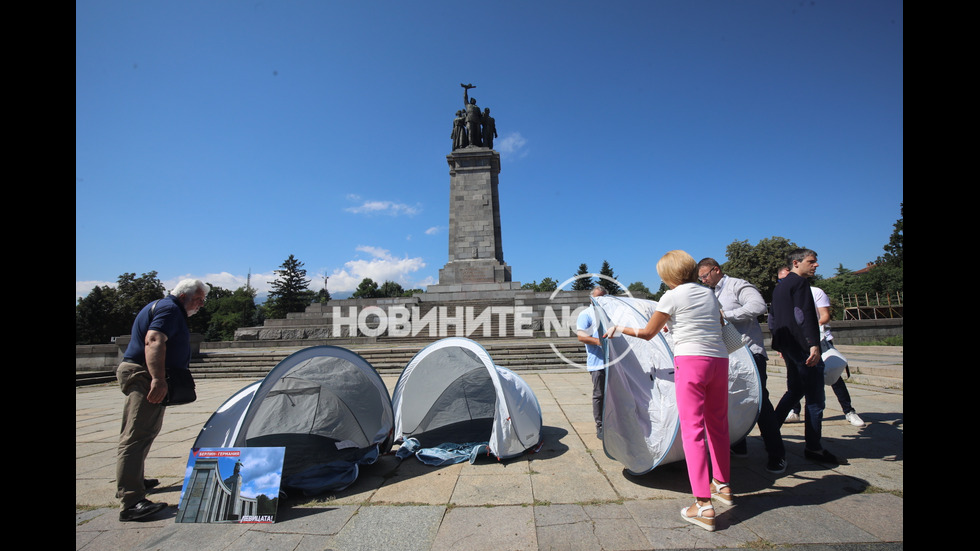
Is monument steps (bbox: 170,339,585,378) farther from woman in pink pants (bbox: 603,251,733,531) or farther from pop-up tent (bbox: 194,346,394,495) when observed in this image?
woman in pink pants (bbox: 603,251,733,531)

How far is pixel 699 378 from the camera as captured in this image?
274 centimetres

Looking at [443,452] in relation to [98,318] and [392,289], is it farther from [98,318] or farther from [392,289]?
[392,289]

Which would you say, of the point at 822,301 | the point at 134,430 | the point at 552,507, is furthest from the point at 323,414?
the point at 822,301

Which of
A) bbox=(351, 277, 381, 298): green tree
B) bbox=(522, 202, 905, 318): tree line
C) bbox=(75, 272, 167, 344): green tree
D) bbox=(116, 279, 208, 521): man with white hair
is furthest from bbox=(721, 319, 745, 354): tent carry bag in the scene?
Answer: bbox=(351, 277, 381, 298): green tree

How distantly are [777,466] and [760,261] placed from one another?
42.5 meters

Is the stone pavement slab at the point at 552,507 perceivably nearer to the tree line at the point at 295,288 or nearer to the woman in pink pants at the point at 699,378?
the woman in pink pants at the point at 699,378

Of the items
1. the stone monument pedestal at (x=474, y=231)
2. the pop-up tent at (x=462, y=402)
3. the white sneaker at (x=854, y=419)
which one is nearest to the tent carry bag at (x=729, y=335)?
the pop-up tent at (x=462, y=402)

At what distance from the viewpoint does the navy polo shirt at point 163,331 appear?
134 inches

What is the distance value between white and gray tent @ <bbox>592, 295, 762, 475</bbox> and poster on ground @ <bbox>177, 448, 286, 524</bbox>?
8.53ft

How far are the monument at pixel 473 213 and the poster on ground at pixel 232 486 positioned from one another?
16.2 metres
